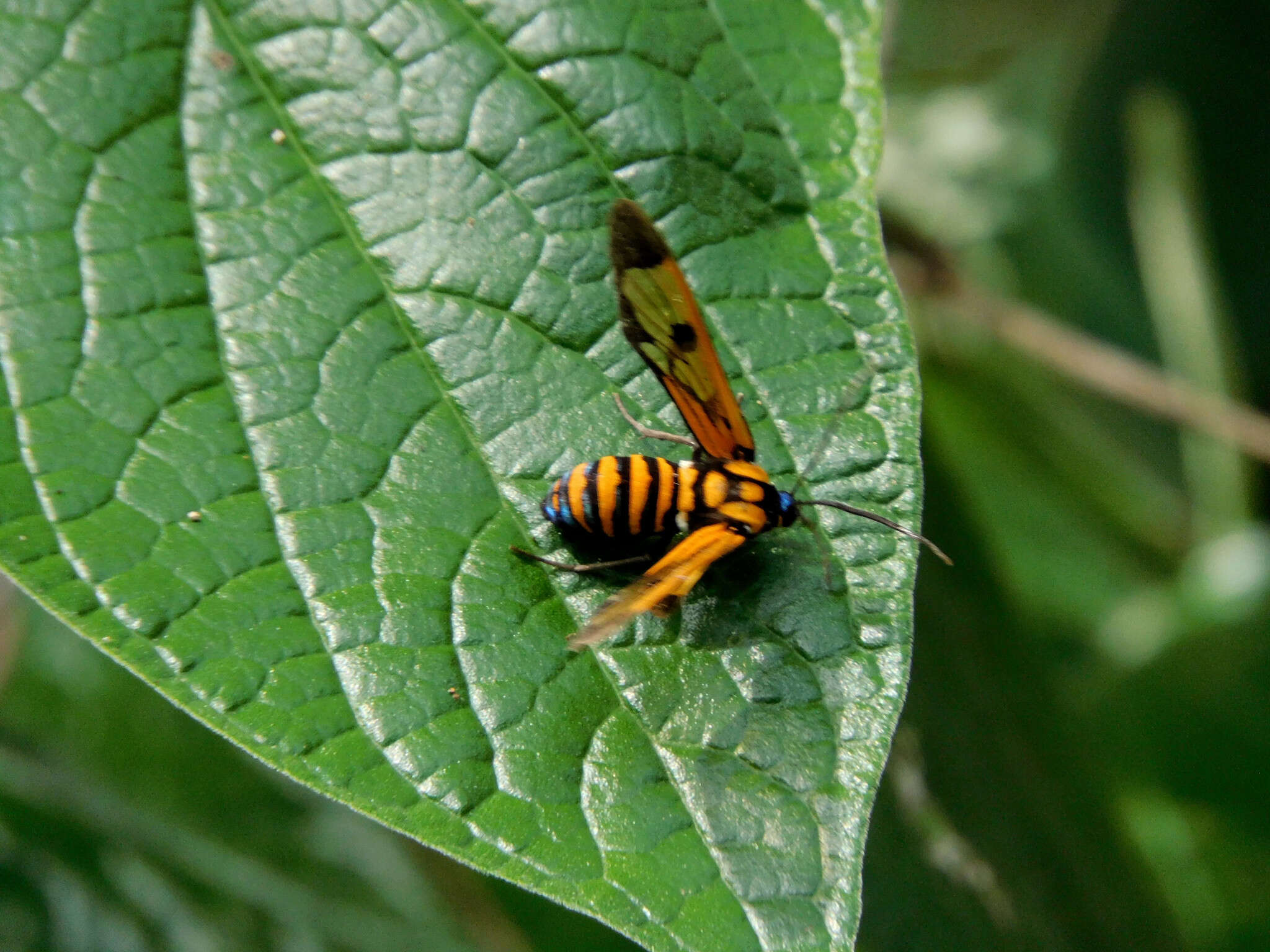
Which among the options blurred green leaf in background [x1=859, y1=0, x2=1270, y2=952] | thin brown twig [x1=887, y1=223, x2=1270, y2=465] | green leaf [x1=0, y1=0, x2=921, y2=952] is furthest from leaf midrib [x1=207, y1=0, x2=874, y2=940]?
thin brown twig [x1=887, y1=223, x2=1270, y2=465]

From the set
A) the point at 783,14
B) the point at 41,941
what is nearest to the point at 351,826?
the point at 41,941

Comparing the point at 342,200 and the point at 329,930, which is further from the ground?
the point at 342,200

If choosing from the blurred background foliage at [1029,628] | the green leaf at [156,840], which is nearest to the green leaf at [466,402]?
the blurred background foliage at [1029,628]

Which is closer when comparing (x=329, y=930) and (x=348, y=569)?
(x=348, y=569)

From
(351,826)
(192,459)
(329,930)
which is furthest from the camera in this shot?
(351,826)

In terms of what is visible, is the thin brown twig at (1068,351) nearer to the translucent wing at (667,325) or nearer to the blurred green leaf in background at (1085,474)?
the blurred green leaf in background at (1085,474)

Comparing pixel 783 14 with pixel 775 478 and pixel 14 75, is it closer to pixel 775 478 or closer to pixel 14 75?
pixel 775 478
